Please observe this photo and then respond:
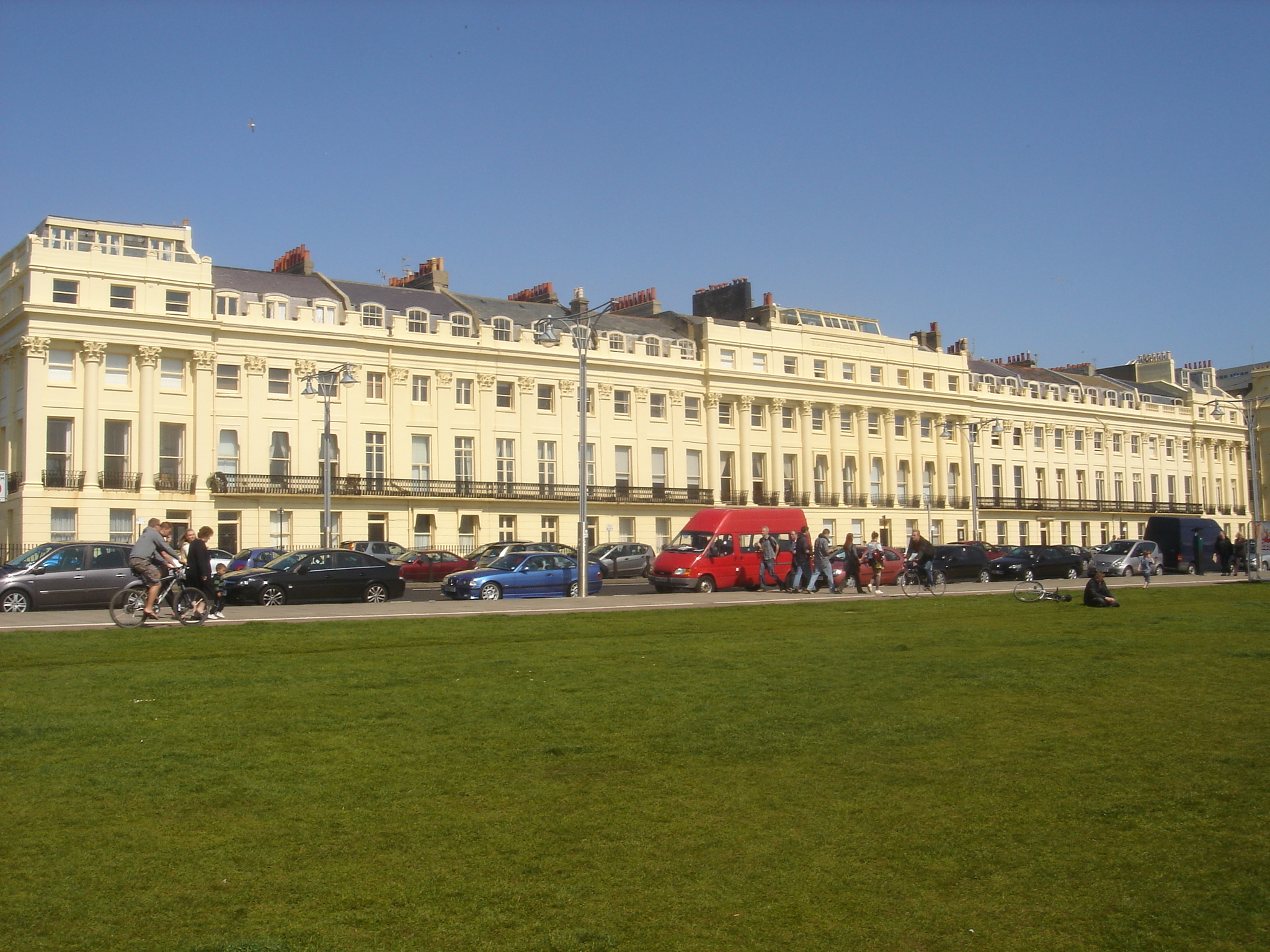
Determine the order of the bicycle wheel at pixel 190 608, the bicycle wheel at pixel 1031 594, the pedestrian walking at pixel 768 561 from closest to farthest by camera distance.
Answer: the bicycle wheel at pixel 190 608, the bicycle wheel at pixel 1031 594, the pedestrian walking at pixel 768 561

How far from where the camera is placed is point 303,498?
57.7 metres

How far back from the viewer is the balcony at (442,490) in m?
56.3

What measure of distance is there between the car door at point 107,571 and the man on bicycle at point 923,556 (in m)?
20.0

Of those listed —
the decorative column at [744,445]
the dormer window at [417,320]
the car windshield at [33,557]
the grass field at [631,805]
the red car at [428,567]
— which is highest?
the dormer window at [417,320]

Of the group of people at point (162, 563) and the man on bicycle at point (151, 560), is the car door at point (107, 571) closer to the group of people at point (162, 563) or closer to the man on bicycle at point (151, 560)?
the group of people at point (162, 563)

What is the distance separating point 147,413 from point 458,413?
15784 mm

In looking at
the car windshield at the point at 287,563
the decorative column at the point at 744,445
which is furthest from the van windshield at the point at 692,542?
the decorative column at the point at 744,445

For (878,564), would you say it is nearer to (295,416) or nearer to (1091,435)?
(295,416)

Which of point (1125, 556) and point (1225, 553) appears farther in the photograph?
point (1125, 556)

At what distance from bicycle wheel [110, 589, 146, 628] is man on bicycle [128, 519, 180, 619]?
0.31 meters

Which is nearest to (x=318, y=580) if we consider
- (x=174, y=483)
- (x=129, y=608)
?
(x=129, y=608)

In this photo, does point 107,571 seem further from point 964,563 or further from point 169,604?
point 964,563

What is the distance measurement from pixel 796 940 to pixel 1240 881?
270 cm

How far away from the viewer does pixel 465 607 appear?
88.1 feet
